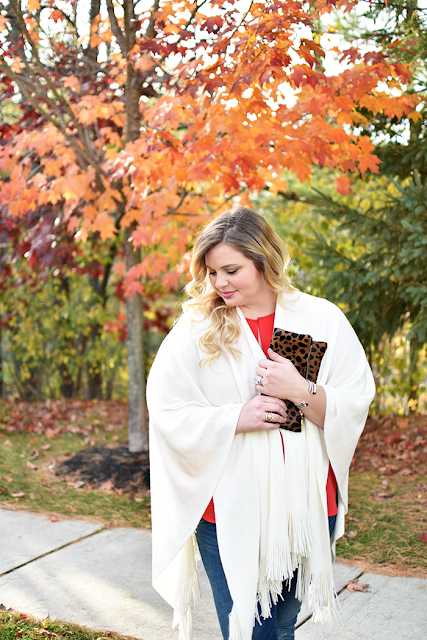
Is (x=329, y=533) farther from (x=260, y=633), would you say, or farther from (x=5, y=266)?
(x=5, y=266)

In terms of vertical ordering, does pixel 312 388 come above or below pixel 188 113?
below

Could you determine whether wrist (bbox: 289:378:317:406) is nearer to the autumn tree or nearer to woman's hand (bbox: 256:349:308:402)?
woman's hand (bbox: 256:349:308:402)

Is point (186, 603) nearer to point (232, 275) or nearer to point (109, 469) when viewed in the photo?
point (232, 275)

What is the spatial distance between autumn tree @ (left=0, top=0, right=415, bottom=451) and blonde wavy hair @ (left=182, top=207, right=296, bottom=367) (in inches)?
69.8

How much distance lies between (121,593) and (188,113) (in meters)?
3.28

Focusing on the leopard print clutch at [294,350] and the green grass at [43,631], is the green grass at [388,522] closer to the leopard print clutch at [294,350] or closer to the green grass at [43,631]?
the green grass at [43,631]

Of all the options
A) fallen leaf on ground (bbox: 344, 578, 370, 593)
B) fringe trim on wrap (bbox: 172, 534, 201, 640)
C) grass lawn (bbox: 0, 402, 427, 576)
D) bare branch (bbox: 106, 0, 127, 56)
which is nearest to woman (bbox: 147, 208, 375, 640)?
fringe trim on wrap (bbox: 172, 534, 201, 640)

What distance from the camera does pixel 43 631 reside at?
2611mm

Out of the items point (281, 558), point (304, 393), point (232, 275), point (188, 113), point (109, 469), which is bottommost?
point (109, 469)

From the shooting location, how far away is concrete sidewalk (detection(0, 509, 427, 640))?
2691mm

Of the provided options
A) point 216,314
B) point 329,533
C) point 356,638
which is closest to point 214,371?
point 216,314

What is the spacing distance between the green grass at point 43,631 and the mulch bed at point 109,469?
6.68 ft

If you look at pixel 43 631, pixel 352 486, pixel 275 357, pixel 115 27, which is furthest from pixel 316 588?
pixel 115 27

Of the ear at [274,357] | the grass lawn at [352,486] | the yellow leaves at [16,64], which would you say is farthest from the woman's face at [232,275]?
the yellow leaves at [16,64]
